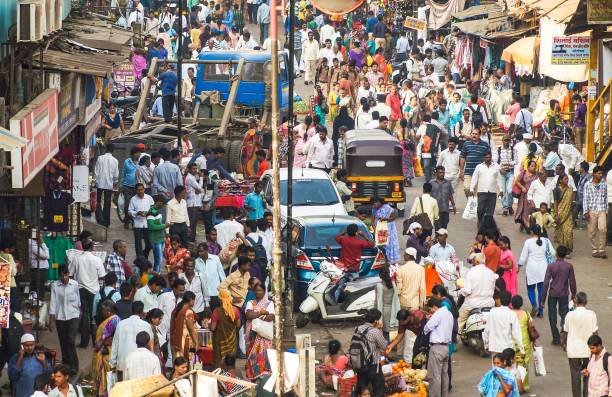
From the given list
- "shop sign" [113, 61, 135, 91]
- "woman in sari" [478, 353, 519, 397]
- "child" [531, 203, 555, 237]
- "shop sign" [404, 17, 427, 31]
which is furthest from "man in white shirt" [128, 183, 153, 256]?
"shop sign" [404, 17, 427, 31]

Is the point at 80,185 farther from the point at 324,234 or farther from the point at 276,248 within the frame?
the point at 276,248

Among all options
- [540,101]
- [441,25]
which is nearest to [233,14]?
[441,25]

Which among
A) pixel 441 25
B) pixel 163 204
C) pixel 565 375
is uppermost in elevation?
pixel 441 25

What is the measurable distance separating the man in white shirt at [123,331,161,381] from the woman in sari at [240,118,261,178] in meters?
15.2

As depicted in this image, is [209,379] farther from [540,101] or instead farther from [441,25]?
[441,25]

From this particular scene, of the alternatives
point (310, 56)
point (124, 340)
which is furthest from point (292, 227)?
point (310, 56)

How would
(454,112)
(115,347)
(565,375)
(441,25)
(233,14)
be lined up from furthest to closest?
(233,14)
(441,25)
(454,112)
(565,375)
(115,347)

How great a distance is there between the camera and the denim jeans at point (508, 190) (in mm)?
31188

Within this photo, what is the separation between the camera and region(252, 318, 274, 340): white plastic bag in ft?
65.9

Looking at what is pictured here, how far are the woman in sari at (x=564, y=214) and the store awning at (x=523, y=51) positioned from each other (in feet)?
37.5

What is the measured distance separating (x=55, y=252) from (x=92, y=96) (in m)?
6.11

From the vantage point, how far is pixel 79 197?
83.5 feet

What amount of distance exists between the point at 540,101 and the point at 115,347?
70.7 ft

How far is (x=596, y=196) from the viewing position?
28109 millimetres
